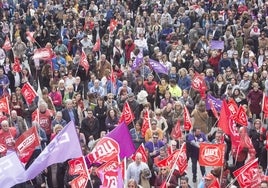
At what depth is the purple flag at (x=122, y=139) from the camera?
14422 mm

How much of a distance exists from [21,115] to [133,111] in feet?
9.24

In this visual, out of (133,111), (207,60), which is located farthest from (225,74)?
(133,111)

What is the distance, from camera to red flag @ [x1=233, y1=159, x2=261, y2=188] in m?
13.7

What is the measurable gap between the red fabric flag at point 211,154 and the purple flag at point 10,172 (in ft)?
11.8

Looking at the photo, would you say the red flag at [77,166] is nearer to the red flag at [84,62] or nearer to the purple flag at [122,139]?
the purple flag at [122,139]

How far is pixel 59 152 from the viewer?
45.7 feet

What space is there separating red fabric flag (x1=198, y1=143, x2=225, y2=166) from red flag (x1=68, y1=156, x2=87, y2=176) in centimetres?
243

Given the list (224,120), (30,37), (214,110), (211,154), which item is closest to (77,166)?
(211,154)

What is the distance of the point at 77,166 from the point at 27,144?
149 centimetres

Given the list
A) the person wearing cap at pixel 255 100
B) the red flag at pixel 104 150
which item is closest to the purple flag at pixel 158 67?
the person wearing cap at pixel 255 100

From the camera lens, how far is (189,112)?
18203mm

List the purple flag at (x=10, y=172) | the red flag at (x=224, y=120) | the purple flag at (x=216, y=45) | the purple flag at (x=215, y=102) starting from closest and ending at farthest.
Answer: the purple flag at (x=10, y=172) < the red flag at (x=224, y=120) < the purple flag at (x=215, y=102) < the purple flag at (x=216, y=45)

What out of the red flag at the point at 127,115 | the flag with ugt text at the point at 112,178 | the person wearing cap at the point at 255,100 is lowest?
the person wearing cap at the point at 255,100

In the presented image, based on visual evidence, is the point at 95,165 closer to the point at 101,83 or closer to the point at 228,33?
the point at 101,83
